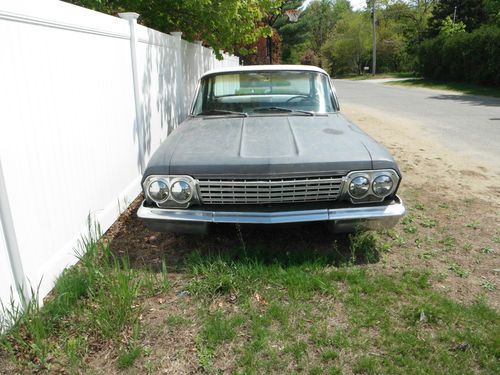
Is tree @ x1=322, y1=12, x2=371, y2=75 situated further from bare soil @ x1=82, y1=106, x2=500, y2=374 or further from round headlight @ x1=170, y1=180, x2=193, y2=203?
round headlight @ x1=170, y1=180, x2=193, y2=203

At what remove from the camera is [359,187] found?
10.7 feet

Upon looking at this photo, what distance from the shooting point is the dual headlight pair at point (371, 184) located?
323cm

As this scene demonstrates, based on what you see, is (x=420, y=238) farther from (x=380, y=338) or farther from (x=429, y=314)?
(x=380, y=338)

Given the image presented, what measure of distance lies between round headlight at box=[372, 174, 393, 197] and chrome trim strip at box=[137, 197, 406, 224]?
12 centimetres

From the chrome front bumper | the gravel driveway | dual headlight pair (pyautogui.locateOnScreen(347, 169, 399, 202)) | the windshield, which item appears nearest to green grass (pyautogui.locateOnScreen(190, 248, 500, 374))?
the chrome front bumper

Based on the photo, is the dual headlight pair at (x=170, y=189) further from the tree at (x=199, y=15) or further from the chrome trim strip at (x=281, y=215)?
the tree at (x=199, y=15)

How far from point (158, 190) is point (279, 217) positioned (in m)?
0.97

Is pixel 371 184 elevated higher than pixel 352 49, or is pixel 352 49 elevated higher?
pixel 352 49

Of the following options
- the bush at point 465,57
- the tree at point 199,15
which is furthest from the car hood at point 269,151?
the bush at point 465,57

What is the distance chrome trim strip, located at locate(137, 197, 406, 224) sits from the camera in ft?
10.5

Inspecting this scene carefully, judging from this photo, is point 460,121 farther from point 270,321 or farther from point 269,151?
point 270,321

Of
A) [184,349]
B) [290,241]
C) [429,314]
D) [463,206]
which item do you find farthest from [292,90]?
[184,349]

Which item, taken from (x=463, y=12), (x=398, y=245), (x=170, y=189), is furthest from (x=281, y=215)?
(x=463, y=12)

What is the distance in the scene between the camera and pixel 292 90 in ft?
15.7
